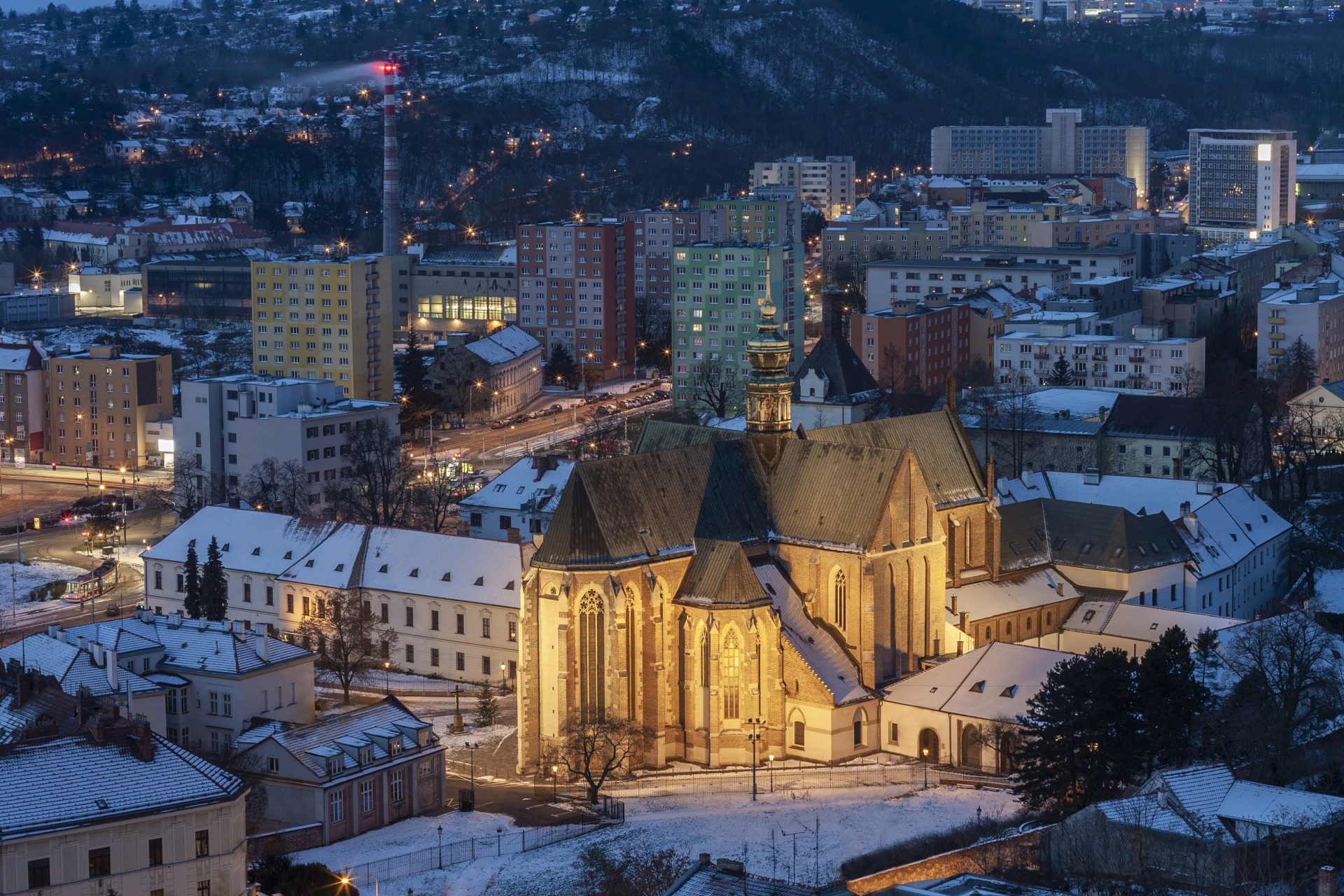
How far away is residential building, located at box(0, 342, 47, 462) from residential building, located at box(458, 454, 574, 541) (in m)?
40.9

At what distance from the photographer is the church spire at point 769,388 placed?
70.7 m

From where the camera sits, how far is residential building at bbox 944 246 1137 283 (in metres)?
164

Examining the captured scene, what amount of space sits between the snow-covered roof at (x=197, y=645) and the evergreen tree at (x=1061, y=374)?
6561 cm

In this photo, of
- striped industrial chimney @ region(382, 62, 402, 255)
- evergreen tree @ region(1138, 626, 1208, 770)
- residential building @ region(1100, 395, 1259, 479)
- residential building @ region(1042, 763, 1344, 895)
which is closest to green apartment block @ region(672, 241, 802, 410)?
striped industrial chimney @ region(382, 62, 402, 255)

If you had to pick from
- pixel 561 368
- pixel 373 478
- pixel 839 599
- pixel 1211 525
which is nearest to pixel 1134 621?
pixel 1211 525

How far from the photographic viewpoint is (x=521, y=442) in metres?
124

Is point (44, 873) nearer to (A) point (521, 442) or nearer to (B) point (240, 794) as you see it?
(B) point (240, 794)

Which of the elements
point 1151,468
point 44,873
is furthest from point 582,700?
point 1151,468

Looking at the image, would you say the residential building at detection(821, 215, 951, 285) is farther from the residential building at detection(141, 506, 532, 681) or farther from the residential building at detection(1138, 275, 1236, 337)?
the residential building at detection(141, 506, 532, 681)

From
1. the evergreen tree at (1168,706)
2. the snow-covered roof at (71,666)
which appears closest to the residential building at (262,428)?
the snow-covered roof at (71,666)

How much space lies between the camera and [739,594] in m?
66.3

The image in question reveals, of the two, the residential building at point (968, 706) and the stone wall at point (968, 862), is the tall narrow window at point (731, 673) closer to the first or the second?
the residential building at point (968, 706)

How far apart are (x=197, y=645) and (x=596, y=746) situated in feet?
42.8

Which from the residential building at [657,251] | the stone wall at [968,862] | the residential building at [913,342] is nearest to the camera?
the stone wall at [968,862]
